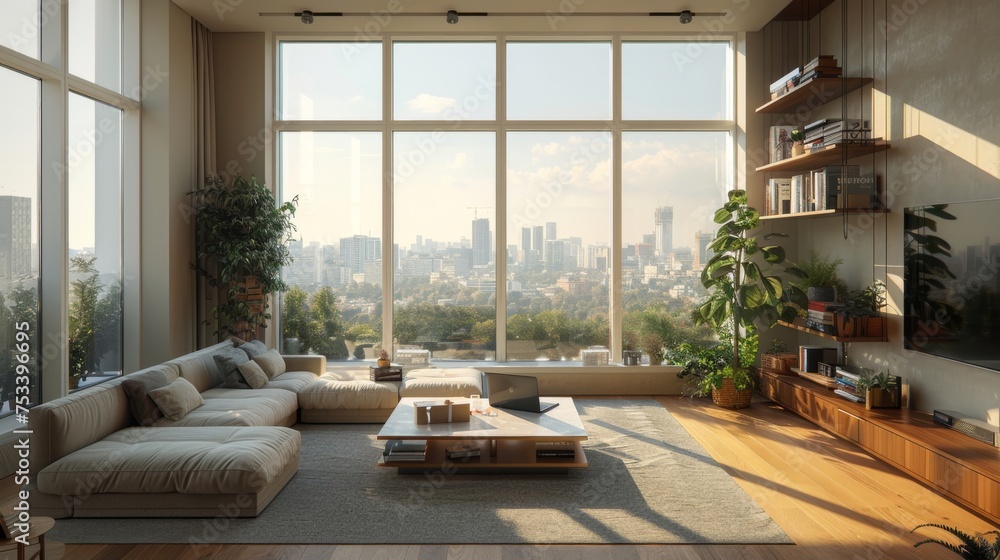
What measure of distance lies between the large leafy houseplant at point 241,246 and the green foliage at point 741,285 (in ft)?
13.6

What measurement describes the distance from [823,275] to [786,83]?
5.72ft

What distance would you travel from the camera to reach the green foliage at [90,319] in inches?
199

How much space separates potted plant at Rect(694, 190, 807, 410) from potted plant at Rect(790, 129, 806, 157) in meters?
0.60

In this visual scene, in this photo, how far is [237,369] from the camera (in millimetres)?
5281

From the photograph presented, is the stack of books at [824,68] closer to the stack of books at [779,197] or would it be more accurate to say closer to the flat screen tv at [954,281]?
the stack of books at [779,197]

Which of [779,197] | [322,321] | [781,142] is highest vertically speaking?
[781,142]

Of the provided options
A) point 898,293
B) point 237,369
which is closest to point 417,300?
point 237,369

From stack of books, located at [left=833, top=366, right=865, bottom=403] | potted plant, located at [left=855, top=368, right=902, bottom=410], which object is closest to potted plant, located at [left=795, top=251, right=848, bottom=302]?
stack of books, located at [left=833, top=366, right=865, bottom=403]

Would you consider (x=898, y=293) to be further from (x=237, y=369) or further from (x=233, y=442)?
(x=237, y=369)

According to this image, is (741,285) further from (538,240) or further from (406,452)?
(406,452)

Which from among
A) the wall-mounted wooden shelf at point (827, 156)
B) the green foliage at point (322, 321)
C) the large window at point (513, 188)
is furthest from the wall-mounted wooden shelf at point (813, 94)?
the green foliage at point (322, 321)

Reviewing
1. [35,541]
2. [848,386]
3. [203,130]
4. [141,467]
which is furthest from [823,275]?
[203,130]

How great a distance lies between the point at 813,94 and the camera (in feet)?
18.6

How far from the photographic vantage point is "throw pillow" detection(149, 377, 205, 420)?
419 centimetres
